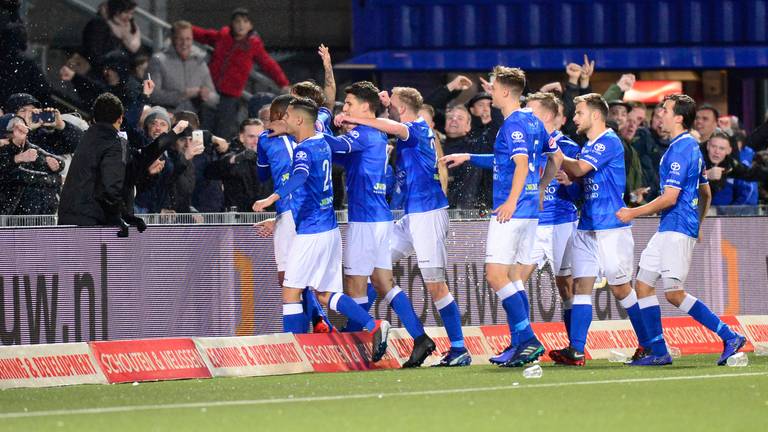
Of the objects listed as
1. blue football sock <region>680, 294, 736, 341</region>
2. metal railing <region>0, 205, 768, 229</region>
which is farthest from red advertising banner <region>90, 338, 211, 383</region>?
blue football sock <region>680, 294, 736, 341</region>

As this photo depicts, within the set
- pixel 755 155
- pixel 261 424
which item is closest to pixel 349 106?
pixel 261 424

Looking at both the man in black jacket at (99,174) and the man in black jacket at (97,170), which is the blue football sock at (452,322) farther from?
the man in black jacket at (97,170)

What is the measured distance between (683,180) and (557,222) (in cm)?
128

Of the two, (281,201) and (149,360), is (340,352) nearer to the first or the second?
(281,201)

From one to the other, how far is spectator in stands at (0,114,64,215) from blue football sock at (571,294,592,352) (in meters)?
4.63

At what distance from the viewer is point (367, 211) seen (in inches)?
498

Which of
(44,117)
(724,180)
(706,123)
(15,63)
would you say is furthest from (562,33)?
(44,117)

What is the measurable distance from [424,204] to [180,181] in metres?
2.93

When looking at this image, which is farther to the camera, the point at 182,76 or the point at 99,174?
the point at 182,76

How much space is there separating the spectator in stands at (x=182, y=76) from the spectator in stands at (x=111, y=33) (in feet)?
1.29

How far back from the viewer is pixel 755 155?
1733 cm

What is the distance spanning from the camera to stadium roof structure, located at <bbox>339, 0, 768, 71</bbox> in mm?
21562

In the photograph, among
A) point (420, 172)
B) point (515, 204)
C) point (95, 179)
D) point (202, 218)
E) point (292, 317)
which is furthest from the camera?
point (202, 218)

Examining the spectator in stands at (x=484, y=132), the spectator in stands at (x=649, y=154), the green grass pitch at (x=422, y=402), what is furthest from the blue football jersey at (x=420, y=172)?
the spectator in stands at (x=649, y=154)
